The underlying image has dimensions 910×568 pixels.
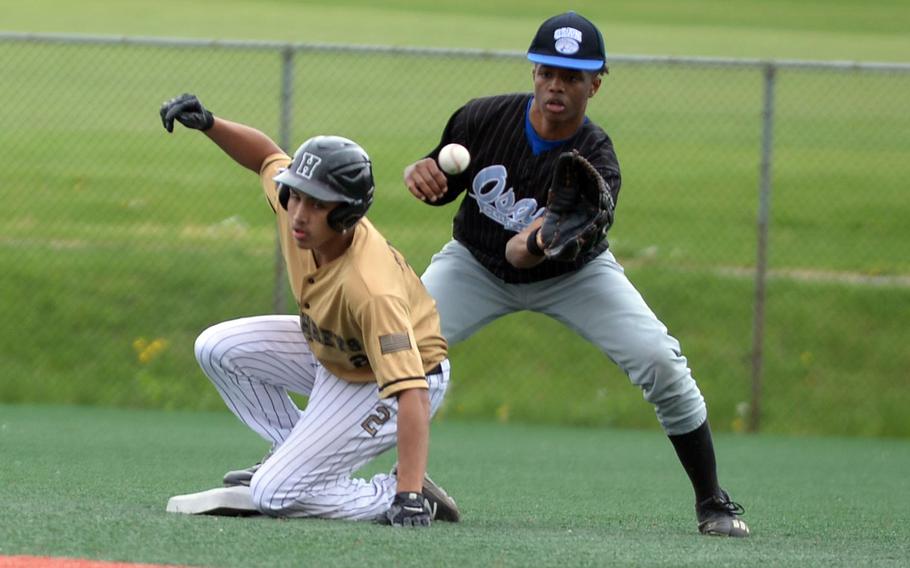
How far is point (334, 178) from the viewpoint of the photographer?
4.87 metres

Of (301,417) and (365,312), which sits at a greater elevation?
(365,312)

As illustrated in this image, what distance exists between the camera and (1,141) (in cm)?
1381

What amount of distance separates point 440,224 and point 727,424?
3.96 meters

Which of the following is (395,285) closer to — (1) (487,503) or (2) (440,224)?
(1) (487,503)

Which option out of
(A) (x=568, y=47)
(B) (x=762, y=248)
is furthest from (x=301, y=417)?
(B) (x=762, y=248)

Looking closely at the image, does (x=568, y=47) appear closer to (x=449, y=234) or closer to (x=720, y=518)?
(x=720, y=518)

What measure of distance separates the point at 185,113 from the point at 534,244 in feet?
4.37

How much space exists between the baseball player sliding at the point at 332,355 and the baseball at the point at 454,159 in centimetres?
49

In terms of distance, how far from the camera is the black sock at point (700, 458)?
212 inches

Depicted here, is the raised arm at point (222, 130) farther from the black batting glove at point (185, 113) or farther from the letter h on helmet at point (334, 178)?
the letter h on helmet at point (334, 178)

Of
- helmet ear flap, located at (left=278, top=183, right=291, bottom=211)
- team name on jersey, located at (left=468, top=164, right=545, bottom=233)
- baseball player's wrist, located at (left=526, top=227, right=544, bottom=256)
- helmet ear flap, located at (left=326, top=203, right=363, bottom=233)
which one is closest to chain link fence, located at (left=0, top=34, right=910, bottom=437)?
team name on jersey, located at (left=468, top=164, right=545, bottom=233)

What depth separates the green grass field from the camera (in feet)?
13.7

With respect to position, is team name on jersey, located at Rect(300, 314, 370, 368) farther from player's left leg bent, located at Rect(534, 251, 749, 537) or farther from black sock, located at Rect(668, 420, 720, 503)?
black sock, located at Rect(668, 420, 720, 503)

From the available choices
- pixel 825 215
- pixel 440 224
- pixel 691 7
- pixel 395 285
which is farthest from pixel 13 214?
pixel 691 7
